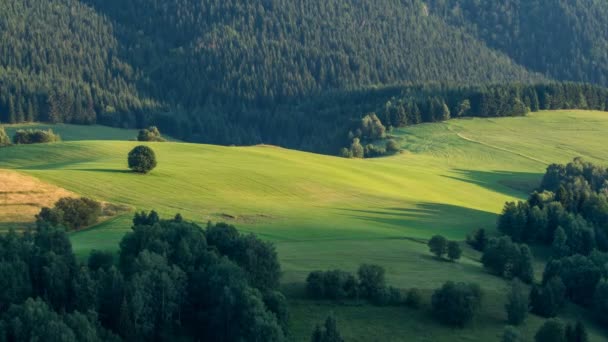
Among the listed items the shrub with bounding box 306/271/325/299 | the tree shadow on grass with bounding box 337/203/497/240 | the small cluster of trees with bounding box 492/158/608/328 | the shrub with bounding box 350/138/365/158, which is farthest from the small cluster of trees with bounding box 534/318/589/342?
the shrub with bounding box 350/138/365/158

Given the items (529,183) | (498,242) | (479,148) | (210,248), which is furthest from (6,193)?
(479,148)

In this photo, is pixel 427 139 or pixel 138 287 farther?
pixel 427 139

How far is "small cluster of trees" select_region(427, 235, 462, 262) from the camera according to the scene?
303 ft

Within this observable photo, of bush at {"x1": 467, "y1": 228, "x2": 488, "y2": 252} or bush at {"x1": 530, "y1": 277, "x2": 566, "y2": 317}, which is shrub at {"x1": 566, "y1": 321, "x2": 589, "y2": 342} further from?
bush at {"x1": 467, "y1": 228, "x2": 488, "y2": 252}

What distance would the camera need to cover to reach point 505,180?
513ft

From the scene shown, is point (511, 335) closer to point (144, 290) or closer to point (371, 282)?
point (371, 282)

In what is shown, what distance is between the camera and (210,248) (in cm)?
7900

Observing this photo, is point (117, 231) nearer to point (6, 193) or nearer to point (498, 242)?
point (6, 193)

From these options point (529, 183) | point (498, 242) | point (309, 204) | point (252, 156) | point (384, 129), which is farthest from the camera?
point (384, 129)

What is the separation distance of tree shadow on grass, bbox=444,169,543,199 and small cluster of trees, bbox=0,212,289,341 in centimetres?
7760

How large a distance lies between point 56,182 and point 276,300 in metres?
40.7

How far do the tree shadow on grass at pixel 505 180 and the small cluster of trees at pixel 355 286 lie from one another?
70556mm

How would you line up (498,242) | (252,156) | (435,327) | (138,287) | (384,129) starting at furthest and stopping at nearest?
(384,129), (252,156), (498,242), (435,327), (138,287)

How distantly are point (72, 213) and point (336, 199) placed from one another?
108 feet
